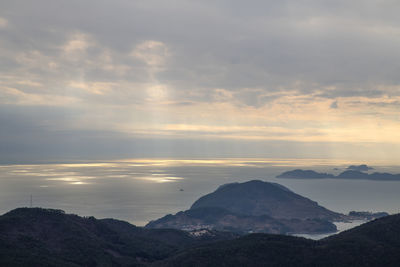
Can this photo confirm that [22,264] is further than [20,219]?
No

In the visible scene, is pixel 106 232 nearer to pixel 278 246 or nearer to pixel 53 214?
pixel 53 214

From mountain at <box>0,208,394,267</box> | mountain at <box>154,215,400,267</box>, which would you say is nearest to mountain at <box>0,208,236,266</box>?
mountain at <box>0,208,394,267</box>

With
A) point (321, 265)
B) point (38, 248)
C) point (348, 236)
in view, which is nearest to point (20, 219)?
point (38, 248)

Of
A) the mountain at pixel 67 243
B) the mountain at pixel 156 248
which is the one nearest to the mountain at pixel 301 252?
the mountain at pixel 156 248

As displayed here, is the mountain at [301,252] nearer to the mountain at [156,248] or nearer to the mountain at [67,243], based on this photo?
the mountain at [156,248]

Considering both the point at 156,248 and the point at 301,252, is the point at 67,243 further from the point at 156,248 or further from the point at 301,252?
the point at 301,252

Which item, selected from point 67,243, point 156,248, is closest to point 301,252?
point 156,248
